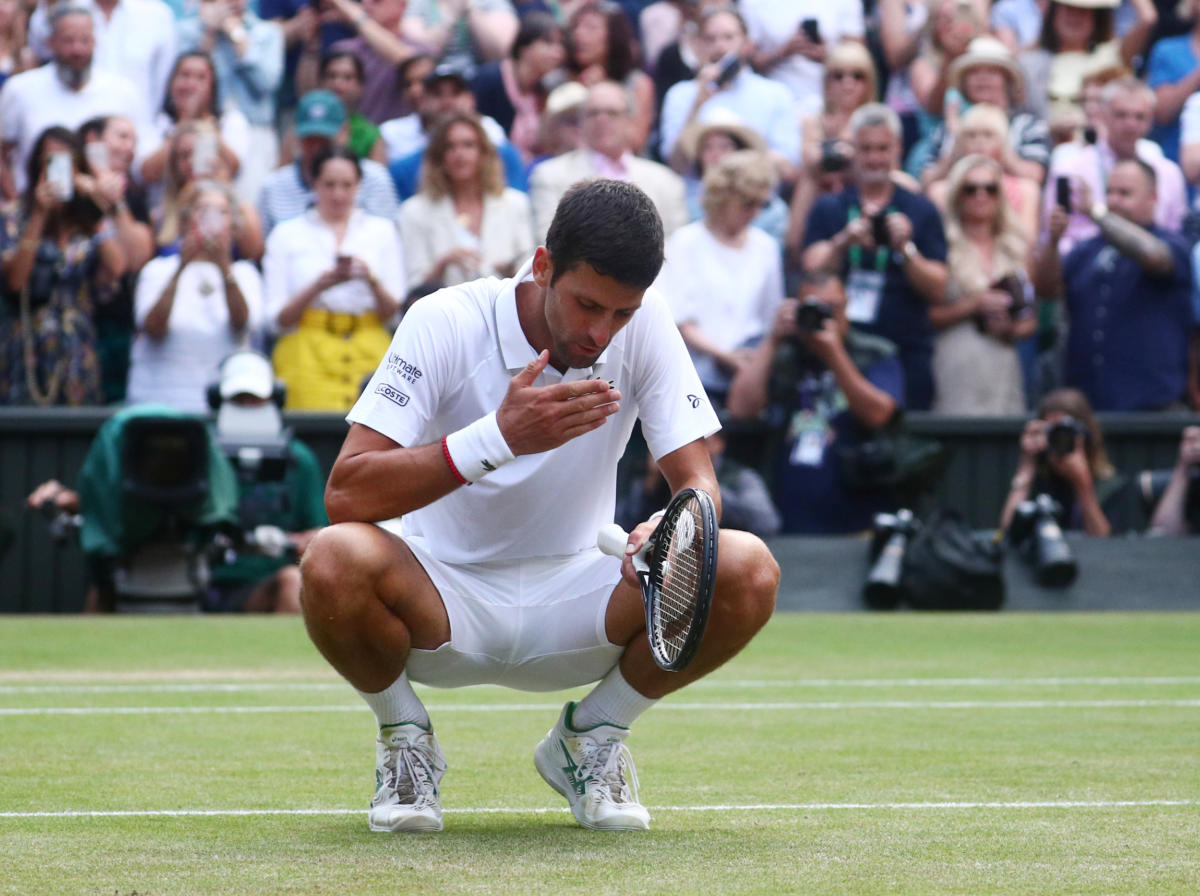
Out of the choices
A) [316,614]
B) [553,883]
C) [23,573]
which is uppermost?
[316,614]

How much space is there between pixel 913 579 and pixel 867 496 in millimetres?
585

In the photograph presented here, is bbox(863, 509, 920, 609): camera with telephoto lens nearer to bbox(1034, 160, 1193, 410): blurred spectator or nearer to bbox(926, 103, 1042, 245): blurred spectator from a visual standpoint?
bbox(1034, 160, 1193, 410): blurred spectator

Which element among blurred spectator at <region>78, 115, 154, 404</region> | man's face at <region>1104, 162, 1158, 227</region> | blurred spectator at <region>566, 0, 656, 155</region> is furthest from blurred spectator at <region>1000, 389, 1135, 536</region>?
blurred spectator at <region>78, 115, 154, 404</region>

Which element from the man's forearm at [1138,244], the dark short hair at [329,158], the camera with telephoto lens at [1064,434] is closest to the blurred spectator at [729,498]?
the camera with telephoto lens at [1064,434]

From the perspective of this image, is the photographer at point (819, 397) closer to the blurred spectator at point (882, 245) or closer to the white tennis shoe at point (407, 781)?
the blurred spectator at point (882, 245)

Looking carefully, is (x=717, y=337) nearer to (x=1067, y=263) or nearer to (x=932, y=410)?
(x=932, y=410)

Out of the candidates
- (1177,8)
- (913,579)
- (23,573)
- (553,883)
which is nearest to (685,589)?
(553,883)

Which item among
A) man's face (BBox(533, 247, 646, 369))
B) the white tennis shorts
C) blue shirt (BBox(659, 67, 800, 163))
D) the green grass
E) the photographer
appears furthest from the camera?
blue shirt (BBox(659, 67, 800, 163))

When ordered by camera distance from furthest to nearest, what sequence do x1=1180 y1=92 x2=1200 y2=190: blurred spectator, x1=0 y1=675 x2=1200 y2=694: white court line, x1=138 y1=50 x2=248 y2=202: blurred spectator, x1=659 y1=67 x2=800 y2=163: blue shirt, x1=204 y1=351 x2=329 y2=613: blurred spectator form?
1. x1=659 y1=67 x2=800 y2=163: blue shirt
2. x1=1180 y1=92 x2=1200 y2=190: blurred spectator
3. x1=138 y1=50 x2=248 y2=202: blurred spectator
4. x1=204 y1=351 x2=329 y2=613: blurred spectator
5. x1=0 y1=675 x2=1200 y2=694: white court line

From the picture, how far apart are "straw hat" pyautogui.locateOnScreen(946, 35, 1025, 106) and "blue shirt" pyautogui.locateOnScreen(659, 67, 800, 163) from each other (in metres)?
1.08

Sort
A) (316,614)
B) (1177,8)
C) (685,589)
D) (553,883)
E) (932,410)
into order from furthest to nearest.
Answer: (1177,8) < (932,410) < (316,614) < (685,589) < (553,883)

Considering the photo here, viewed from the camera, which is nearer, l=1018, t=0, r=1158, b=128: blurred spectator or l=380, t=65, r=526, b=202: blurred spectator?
l=380, t=65, r=526, b=202: blurred spectator

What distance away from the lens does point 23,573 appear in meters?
11.4

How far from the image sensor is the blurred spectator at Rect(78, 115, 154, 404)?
1138cm
